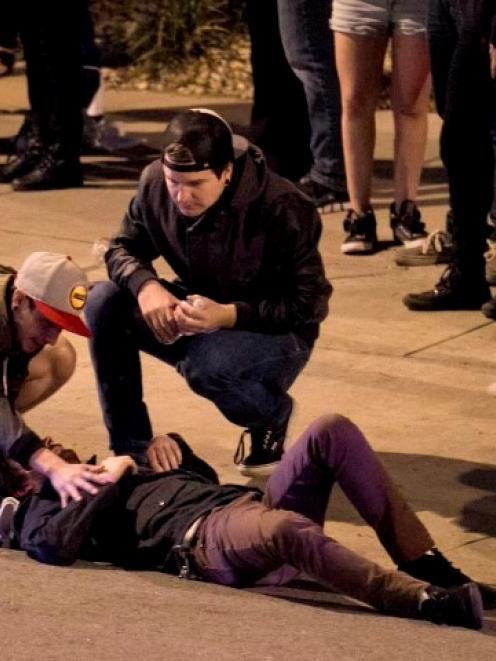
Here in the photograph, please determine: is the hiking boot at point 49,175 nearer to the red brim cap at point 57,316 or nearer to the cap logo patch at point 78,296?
the cap logo patch at point 78,296

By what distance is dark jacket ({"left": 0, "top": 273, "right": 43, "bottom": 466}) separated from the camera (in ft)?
16.7

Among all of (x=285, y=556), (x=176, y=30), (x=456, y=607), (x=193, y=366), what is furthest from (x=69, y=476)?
(x=176, y=30)

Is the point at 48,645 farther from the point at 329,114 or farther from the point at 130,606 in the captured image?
the point at 329,114

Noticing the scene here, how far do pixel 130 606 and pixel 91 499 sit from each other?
1.37 ft

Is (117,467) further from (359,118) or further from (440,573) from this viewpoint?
(359,118)

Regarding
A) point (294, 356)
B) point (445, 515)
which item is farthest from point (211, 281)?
point (445, 515)

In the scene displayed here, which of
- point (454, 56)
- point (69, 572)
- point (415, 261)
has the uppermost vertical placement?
point (454, 56)

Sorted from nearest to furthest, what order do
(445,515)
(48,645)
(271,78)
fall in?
(48,645) → (445,515) → (271,78)

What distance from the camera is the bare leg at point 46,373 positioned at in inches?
224

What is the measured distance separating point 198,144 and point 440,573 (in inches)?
56.7

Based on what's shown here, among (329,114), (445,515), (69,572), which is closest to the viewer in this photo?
(69,572)

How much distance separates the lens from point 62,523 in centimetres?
487

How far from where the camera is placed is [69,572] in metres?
4.84

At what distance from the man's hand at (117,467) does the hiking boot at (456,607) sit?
0.91m
